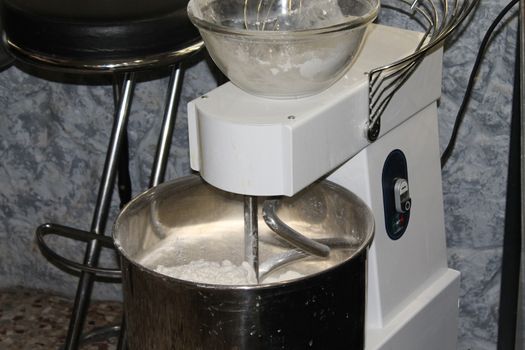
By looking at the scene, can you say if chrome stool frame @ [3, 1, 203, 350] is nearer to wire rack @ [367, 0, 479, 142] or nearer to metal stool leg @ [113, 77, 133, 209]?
metal stool leg @ [113, 77, 133, 209]

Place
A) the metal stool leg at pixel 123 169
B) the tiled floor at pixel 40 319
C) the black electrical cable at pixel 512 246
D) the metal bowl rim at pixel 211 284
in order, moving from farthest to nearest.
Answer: the tiled floor at pixel 40 319 < the metal stool leg at pixel 123 169 < the black electrical cable at pixel 512 246 < the metal bowl rim at pixel 211 284

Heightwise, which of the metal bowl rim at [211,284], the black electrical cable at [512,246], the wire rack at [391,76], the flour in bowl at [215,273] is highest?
the wire rack at [391,76]

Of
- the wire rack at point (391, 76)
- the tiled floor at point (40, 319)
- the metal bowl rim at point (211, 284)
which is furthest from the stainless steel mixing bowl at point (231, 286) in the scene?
the tiled floor at point (40, 319)

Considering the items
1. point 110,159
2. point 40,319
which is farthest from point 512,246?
point 40,319

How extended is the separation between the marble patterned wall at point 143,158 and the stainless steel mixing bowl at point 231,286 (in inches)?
17.7

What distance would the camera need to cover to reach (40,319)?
2258 millimetres

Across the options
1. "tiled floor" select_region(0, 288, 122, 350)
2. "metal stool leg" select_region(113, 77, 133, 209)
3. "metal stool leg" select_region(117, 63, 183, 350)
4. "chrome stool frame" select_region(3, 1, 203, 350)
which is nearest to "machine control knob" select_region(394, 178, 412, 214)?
"chrome stool frame" select_region(3, 1, 203, 350)

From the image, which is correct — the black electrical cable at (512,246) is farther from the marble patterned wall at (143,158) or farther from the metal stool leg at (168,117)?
the metal stool leg at (168,117)

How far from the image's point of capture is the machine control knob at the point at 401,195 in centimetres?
142

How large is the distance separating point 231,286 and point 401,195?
0.37 m

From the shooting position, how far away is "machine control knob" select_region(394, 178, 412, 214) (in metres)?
1.42

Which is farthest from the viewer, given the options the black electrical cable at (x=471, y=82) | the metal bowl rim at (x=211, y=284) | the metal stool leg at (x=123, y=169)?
the metal stool leg at (x=123, y=169)

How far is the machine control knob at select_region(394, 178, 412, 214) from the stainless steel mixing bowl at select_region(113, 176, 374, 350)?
0.08m

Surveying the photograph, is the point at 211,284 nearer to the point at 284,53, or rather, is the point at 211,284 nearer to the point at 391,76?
the point at 284,53
